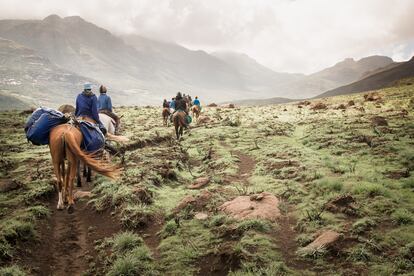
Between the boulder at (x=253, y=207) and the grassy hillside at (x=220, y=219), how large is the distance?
0.25m

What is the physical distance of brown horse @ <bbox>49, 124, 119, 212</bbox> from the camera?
9555 mm

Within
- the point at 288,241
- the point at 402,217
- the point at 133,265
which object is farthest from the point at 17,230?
the point at 402,217

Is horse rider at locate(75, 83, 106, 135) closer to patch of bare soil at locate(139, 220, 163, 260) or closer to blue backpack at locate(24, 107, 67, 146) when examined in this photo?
blue backpack at locate(24, 107, 67, 146)

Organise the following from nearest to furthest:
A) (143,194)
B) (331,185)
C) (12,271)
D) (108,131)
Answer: (12,271) < (331,185) < (143,194) < (108,131)

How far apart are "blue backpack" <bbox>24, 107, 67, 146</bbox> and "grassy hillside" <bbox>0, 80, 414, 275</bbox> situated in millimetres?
2137

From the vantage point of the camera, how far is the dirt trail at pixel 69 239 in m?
7.26

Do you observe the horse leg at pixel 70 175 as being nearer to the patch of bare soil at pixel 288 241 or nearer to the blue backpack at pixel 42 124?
the blue backpack at pixel 42 124

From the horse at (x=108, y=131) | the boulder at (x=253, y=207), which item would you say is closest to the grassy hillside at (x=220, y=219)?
the boulder at (x=253, y=207)

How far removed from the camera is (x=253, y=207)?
9180 millimetres

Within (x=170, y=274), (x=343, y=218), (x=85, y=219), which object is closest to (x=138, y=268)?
(x=170, y=274)

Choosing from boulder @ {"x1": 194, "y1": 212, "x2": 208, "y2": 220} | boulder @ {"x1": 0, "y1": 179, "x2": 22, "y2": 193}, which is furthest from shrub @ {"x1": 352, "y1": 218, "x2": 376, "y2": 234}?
boulder @ {"x1": 0, "y1": 179, "x2": 22, "y2": 193}

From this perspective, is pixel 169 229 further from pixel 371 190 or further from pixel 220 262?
pixel 371 190

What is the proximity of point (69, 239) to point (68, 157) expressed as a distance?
92.8 inches

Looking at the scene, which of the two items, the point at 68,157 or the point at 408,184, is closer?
the point at 68,157
